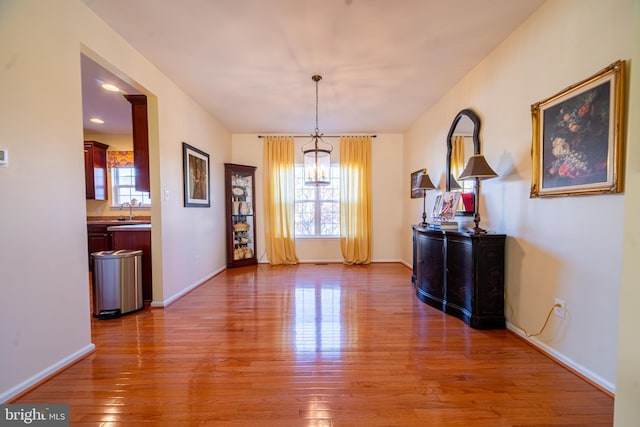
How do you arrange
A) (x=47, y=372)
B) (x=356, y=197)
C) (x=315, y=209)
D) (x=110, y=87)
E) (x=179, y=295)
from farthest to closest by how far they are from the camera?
1. (x=315, y=209)
2. (x=356, y=197)
3. (x=179, y=295)
4. (x=110, y=87)
5. (x=47, y=372)

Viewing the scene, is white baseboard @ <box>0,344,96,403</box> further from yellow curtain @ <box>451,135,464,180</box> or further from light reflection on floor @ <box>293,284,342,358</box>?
yellow curtain @ <box>451,135,464,180</box>

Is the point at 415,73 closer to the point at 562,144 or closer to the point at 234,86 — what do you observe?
the point at 562,144

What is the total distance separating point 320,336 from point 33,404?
1.88 meters

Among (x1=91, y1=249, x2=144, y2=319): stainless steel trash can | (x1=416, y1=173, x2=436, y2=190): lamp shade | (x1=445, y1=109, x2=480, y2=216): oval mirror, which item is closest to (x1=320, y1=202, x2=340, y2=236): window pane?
(x1=416, y1=173, x2=436, y2=190): lamp shade

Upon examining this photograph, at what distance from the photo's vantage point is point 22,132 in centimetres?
159

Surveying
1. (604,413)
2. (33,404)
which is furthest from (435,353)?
(33,404)

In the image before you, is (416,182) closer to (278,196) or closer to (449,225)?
(449,225)

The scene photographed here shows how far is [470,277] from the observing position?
2.44 metres

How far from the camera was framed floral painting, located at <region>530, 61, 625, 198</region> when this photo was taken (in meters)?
1.51

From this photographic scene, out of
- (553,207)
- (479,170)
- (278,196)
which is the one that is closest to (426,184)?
(479,170)

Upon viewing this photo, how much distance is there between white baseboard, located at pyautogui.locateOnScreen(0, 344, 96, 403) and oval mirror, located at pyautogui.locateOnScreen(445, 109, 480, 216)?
3.88 m

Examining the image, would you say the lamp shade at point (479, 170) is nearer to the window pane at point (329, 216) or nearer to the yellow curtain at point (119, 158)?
the window pane at point (329, 216)

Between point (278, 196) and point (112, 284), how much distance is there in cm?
307

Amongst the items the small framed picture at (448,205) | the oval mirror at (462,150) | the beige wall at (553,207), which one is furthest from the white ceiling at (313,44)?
the small framed picture at (448,205)
